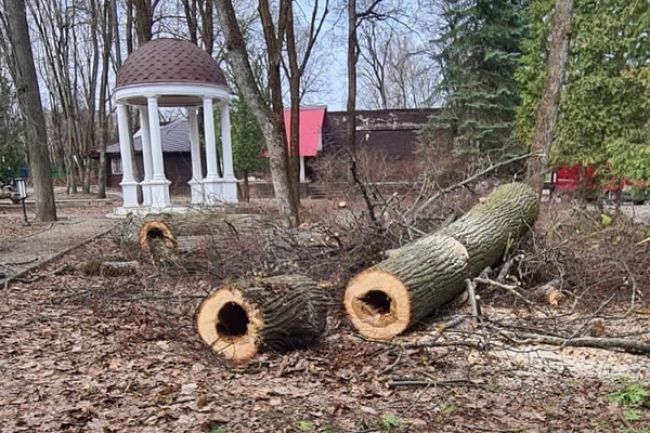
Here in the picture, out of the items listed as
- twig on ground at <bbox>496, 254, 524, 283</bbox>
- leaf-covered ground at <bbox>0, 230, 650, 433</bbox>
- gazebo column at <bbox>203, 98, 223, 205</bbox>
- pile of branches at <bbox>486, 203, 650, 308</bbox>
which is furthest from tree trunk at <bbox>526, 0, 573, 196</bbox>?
gazebo column at <bbox>203, 98, 223, 205</bbox>

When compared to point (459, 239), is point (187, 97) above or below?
above

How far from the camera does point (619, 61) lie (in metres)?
14.9

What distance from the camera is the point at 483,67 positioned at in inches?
733

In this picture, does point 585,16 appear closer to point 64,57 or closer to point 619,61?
point 619,61

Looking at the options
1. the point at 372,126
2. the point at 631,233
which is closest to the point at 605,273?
the point at 631,233

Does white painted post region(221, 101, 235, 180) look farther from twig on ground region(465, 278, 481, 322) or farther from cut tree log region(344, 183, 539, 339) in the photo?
twig on ground region(465, 278, 481, 322)

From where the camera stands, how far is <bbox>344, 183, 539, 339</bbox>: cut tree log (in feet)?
13.6

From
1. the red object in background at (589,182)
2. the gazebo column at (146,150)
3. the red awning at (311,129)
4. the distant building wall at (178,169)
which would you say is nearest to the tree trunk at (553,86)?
the red object in background at (589,182)

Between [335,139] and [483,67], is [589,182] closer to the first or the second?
[483,67]

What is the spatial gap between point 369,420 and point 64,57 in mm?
27526

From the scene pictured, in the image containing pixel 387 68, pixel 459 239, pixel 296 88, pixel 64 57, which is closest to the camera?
pixel 459 239

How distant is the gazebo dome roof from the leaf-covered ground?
9962 mm

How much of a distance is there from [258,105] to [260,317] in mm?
5971

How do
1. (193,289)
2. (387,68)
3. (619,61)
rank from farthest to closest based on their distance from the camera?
(387,68), (619,61), (193,289)
